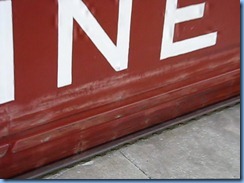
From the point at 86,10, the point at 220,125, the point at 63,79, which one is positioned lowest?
the point at 220,125

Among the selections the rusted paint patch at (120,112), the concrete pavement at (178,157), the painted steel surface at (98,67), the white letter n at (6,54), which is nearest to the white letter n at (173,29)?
the painted steel surface at (98,67)

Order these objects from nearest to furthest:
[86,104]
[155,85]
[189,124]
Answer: [86,104] → [155,85] → [189,124]

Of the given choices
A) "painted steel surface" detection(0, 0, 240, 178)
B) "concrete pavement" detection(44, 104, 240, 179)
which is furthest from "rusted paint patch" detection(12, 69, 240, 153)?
"concrete pavement" detection(44, 104, 240, 179)

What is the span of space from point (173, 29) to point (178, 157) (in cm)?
75

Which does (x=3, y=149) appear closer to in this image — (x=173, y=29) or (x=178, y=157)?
(x=178, y=157)

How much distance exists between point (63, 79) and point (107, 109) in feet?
1.33

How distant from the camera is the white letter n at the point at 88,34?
2.19 m

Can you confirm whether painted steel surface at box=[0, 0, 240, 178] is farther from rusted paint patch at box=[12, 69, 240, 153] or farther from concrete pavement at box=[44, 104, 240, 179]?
concrete pavement at box=[44, 104, 240, 179]

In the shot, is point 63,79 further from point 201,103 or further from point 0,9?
point 201,103

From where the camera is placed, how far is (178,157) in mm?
2797

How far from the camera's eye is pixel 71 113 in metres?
2.46

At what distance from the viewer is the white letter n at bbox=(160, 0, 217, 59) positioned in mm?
2652

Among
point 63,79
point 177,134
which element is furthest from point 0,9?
point 177,134

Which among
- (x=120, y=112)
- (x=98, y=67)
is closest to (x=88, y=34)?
(x=98, y=67)
